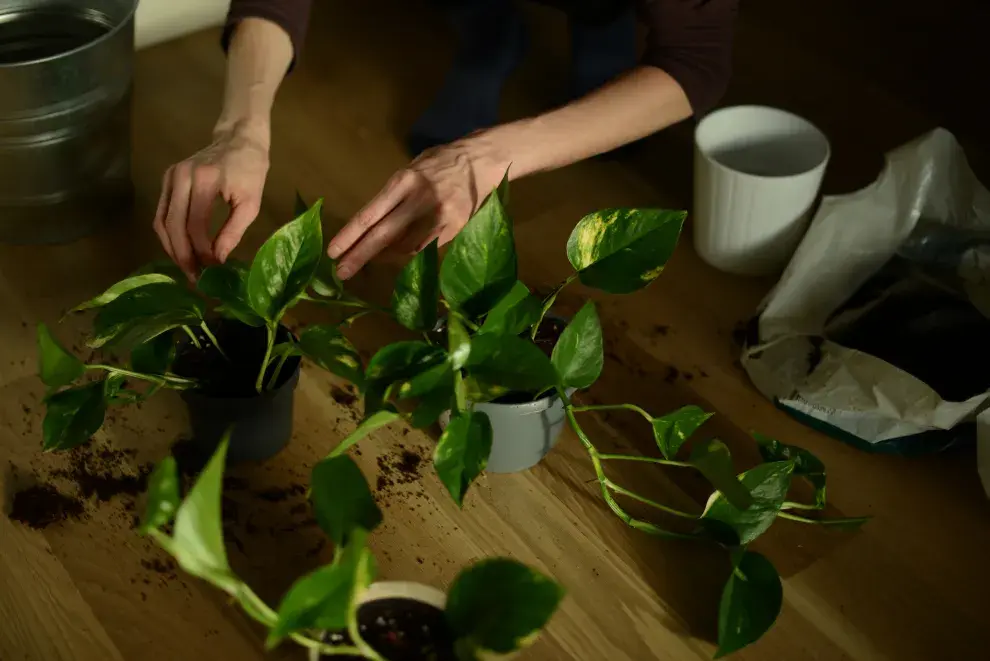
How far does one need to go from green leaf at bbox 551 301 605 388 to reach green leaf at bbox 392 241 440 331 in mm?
106

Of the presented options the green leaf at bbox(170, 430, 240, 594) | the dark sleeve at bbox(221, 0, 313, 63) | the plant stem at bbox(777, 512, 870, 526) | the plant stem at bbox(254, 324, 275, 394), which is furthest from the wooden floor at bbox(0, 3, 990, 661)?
the green leaf at bbox(170, 430, 240, 594)

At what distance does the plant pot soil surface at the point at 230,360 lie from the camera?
0.90m

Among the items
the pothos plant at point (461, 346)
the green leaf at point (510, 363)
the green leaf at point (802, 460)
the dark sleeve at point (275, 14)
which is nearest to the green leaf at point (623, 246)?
the pothos plant at point (461, 346)

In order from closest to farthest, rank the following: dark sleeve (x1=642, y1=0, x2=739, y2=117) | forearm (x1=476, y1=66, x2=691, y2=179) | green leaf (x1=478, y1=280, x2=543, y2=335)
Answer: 1. green leaf (x1=478, y1=280, x2=543, y2=335)
2. forearm (x1=476, y1=66, x2=691, y2=179)
3. dark sleeve (x1=642, y1=0, x2=739, y2=117)

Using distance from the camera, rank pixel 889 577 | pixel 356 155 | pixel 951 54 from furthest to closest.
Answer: pixel 951 54 → pixel 356 155 → pixel 889 577

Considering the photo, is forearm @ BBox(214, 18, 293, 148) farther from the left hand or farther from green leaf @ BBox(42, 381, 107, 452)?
green leaf @ BBox(42, 381, 107, 452)

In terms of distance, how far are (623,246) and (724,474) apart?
0.19m

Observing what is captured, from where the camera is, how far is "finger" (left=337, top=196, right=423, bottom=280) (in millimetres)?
907

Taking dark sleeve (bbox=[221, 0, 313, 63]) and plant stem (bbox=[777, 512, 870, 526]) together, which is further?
dark sleeve (bbox=[221, 0, 313, 63])

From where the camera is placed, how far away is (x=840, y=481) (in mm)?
1010

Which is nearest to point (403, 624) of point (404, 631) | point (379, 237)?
point (404, 631)

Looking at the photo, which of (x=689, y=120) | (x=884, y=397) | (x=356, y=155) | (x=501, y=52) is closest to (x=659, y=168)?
(x=689, y=120)

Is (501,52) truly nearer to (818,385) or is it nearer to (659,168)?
(659,168)

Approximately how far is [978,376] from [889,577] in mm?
256
